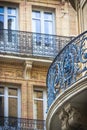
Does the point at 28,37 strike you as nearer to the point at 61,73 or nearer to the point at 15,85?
the point at 15,85

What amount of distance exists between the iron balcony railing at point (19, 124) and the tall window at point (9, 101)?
274 millimetres

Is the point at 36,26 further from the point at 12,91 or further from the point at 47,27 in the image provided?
the point at 12,91

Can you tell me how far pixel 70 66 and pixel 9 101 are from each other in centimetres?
916

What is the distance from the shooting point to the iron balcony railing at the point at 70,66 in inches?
516

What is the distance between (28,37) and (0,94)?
99.1 inches

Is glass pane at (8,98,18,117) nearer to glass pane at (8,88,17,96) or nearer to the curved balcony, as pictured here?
glass pane at (8,88,17,96)

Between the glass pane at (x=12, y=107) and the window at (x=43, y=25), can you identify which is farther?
the window at (x=43, y=25)

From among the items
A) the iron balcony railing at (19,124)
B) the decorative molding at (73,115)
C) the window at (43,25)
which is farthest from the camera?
the window at (43,25)

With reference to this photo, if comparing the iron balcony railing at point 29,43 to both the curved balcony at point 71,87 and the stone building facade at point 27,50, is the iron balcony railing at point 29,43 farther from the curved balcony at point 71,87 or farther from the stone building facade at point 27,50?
the curved balcony at point 71,87

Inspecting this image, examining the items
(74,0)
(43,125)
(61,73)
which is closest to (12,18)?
(43,125)

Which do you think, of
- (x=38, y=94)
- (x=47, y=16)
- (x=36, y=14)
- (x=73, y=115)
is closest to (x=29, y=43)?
(x=36, y=14)

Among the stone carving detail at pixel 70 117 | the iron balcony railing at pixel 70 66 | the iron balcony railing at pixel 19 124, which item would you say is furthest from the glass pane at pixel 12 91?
the stone carving detail at pixel 70 117

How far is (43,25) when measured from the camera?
24047 millimetres

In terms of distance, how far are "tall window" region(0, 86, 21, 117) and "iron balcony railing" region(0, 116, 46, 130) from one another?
0.27 metres
